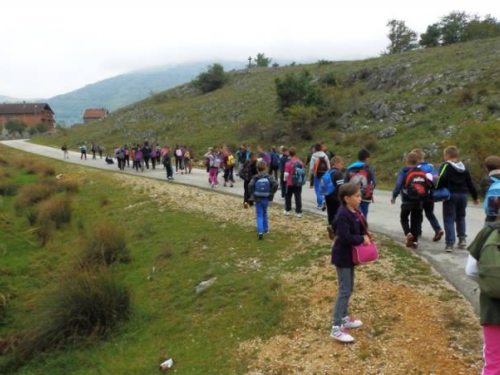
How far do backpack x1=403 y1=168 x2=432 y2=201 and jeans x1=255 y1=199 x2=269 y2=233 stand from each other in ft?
9.98

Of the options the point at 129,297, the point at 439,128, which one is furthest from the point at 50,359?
the point at 439,128

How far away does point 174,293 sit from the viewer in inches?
316

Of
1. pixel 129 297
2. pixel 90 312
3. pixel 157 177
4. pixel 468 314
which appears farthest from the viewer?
pixel 157 177

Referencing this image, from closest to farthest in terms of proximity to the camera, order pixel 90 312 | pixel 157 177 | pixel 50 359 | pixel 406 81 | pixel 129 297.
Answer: pixel 50 359 < pixel 90 312 < pixel 129 297 < pixel 157 177 < pixel 406 81

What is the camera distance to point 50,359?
6688 mm

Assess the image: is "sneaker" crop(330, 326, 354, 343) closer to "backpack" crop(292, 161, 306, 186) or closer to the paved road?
the paved road

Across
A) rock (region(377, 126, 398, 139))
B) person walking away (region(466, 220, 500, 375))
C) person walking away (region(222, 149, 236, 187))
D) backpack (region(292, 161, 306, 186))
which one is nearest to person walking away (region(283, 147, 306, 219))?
backpack (region(292, 161, 306, 186))

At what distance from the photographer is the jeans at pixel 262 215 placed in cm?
923

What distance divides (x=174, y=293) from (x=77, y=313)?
5.71ft

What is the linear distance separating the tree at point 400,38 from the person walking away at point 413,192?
177 feet

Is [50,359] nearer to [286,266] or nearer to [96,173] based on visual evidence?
[286,266]

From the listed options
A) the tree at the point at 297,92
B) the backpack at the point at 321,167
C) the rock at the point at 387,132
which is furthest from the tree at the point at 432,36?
the backpack at the point at 321,167

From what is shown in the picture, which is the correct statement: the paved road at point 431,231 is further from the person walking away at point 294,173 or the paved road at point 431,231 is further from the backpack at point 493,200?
the person walking away at point 294,173

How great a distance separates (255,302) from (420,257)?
3050 mm
